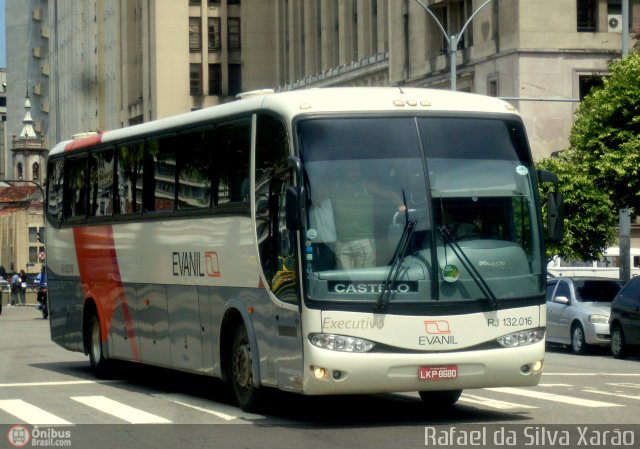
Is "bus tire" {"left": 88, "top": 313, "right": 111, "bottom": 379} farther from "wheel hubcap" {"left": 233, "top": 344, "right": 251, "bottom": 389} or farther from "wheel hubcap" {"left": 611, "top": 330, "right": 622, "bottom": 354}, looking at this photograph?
"wheel hubcap" {"left": 611, "top": 330, "right": 622, "bottom": 354}

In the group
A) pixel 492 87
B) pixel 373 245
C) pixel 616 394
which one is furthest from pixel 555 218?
pixel 492 87

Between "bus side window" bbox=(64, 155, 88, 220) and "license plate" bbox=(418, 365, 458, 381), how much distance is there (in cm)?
850

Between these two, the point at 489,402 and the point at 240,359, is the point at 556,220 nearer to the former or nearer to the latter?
the point at 489,402

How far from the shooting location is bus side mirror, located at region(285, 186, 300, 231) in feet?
43.3

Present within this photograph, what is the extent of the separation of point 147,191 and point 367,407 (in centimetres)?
412

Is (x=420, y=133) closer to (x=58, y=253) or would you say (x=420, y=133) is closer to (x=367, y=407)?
(x=367, y=407)

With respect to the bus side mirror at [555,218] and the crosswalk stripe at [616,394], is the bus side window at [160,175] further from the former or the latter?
the crosswalk stripe at [616,394]

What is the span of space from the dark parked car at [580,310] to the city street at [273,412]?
6999 millimetres

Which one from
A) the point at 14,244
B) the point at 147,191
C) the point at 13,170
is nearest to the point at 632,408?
the point at 147,191

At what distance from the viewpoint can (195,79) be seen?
105 metres

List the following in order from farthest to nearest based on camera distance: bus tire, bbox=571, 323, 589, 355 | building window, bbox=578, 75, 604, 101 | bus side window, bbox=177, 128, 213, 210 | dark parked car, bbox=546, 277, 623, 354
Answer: building window, bbox=578, 75, 604, 101
bus tire, bbox=571, 323, 589, 355
dark parked car, bbox=546, 277, 623, 354
bus side window, bbox=177, 128, 213, 210

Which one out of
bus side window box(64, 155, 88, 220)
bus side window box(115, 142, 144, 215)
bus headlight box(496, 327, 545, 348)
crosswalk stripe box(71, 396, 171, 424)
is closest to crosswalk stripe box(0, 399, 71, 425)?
crosswalk stripe box(71, 396, 171, 424)

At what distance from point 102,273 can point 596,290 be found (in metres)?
13.2
